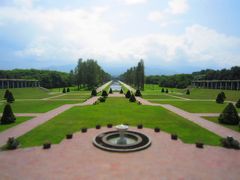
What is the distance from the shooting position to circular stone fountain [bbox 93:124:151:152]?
1406cm

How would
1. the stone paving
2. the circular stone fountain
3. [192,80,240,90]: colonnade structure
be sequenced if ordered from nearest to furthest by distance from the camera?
the stone paving → the circular stone fountain → [192,80,240,90]: colonnade structure

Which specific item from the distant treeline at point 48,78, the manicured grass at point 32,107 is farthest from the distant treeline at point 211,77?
the manicured grass at point 32,107

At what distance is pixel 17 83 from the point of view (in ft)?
267

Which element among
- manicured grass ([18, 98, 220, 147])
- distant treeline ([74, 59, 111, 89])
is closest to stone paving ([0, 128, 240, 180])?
manicured grass ([18, 98, 220, 147])

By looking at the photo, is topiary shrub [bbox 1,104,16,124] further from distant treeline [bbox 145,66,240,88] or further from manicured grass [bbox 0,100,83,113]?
distant treeline [bbox 145,66,240,88]

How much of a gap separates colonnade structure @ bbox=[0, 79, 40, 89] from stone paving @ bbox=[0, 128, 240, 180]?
224 ft

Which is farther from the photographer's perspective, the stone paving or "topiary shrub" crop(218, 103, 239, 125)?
"topiary shrub" crop(218, 103, 239, 125)

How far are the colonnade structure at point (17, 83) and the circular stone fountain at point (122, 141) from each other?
67316 mm

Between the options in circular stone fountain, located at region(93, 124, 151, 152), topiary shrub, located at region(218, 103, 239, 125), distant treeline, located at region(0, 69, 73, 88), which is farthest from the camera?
distant treeline, located at region(0, 69, 73, 88)

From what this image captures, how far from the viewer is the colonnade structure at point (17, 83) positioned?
74.0 metres

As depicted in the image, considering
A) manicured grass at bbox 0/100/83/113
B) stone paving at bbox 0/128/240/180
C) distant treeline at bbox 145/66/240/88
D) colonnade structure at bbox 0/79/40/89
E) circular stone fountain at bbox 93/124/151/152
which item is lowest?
stone paving at bbox 0/128/240/180

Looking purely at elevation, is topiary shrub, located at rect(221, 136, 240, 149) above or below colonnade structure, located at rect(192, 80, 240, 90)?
below

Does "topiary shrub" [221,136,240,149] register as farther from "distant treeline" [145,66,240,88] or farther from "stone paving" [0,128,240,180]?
"distant treeline" [145,66,240,88]

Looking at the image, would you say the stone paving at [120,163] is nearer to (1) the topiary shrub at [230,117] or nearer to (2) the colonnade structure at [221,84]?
(1) the topiary shrub at [230,117]
